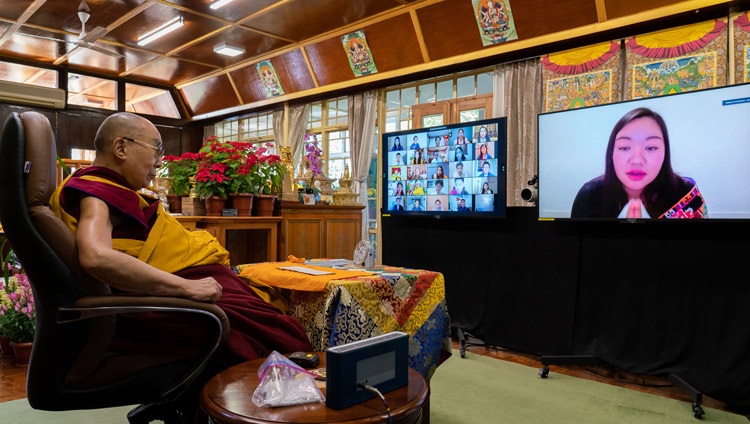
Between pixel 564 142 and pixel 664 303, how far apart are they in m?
1.17

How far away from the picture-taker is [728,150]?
8.57 ft

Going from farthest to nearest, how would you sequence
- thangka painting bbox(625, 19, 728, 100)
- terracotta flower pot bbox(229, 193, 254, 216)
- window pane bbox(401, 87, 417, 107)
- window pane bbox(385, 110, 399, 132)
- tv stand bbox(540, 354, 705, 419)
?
window pane bbox(385, 110, 399, 132)
window pane bbox(401, 87, 417, 107)
terracotta flower pot bbox(229, 193, 254, 216)
thangka painting bbox(625, 19, 728, 100)
tv stand bbox(540, 354, 705, 419)

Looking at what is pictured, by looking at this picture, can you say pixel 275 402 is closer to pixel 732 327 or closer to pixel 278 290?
pixel 278 290

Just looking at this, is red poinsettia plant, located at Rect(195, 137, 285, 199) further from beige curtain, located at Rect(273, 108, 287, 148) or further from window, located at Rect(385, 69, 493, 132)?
beige curtain, located at Rect(273, 108, 287, 148)

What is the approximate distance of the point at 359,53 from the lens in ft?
16.3

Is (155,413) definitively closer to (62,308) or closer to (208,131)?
(62,308)

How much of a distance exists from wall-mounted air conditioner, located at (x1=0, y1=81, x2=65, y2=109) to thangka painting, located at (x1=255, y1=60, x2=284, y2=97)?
2989mm

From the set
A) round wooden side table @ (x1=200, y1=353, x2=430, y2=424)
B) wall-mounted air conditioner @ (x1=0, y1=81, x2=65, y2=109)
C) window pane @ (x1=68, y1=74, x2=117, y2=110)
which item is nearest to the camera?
round wooden side table @ (x1=200, y1=353, x2=430, y2=424)

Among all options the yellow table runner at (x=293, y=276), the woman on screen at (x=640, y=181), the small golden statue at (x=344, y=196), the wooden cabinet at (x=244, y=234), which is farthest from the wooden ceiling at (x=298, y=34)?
the yellow table runner at (x=293, y=276)

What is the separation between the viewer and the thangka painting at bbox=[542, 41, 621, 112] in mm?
3416

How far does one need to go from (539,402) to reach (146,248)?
2.04 m

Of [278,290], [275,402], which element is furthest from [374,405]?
[278,290]

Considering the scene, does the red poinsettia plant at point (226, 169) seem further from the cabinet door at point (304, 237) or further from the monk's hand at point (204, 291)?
the monk's hand at point (204, 291)

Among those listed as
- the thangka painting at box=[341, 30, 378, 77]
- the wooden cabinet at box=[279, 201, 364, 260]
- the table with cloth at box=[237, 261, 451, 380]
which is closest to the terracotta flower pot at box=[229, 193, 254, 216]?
the wooden cabinet at box=[279, 201, 364, 260]
